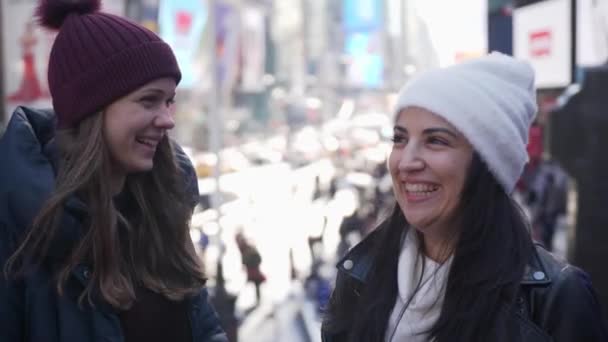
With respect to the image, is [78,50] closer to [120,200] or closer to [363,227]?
[120,200]

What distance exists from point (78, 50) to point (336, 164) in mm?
16665

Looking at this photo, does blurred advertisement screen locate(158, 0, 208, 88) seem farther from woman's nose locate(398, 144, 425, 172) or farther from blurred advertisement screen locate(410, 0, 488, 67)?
woman's nose locate(398, 144, 425, 172)

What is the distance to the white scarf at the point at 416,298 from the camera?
6.32 ft

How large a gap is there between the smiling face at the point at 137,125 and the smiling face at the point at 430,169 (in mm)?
716

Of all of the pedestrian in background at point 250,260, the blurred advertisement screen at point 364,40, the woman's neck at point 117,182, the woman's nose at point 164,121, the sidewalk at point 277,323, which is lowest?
the sidewalk at point 277,323

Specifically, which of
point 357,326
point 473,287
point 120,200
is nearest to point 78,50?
point 120,200

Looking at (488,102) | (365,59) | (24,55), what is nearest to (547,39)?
(488,102)

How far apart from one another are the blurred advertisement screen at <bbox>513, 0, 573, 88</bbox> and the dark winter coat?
3608 mm

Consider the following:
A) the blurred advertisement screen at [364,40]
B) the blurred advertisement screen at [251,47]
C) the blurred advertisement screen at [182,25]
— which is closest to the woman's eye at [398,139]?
the blurred advertisement screen at [182,25]

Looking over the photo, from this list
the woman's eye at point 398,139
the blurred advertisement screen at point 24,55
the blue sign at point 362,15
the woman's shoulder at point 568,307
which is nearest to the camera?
the woman's shoulder at point 568,307

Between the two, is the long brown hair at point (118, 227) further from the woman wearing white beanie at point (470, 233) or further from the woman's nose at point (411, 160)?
the woman's nose at point (411, 160)

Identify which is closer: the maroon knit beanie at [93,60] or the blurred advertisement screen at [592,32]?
the maroon knit beanie at [93,60]

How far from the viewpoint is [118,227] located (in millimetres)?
2293

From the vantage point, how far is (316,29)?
90.0 feet
